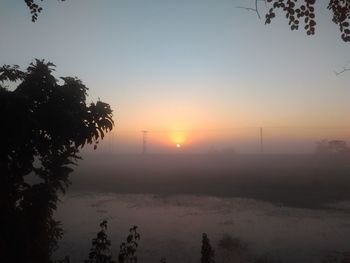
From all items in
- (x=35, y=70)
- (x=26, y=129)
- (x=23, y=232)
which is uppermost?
(x=35, y=70)

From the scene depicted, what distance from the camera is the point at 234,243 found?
2117 centimetres

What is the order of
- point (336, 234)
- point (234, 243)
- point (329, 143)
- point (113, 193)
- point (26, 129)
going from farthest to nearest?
point (329, 143)
point (113, 193)
point (336, 234)
point (234, 243)
point (26, 129)

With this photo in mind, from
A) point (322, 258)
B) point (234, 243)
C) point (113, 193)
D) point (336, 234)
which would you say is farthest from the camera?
point (113, 193)

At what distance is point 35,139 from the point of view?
9.88 metres

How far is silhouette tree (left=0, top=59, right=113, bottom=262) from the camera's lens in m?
9.29

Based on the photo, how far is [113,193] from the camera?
→ 4369 centimetres

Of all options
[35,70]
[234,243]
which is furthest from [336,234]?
[35,70]

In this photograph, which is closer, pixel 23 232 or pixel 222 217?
pixel 23 232

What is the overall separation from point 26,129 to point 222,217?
2185 cm

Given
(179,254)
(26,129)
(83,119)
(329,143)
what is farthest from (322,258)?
(329,143)

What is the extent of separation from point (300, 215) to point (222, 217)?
20.9 feet

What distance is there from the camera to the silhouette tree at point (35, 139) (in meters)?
9.29

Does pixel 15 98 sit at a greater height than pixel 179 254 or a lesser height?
greater

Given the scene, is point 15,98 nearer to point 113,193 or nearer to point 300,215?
point 300,215
